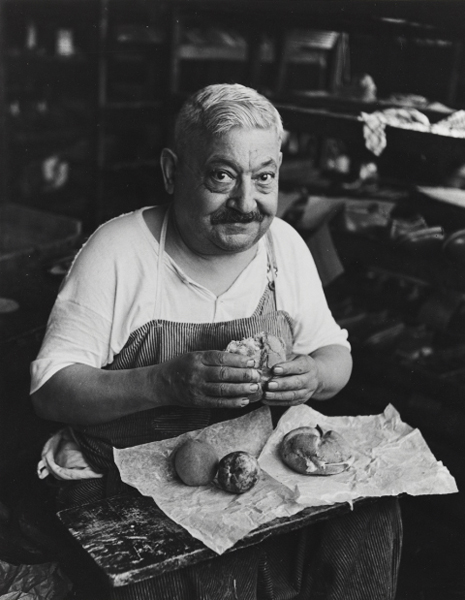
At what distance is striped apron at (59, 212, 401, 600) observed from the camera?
1.81 metres

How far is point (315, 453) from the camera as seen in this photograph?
172 centimetres

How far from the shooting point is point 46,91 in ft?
18.7

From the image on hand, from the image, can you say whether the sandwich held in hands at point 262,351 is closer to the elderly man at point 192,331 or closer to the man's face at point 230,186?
the elderly man at point 192,331

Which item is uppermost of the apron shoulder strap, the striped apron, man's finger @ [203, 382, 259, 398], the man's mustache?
the man's mustache

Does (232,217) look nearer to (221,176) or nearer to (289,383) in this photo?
(221,176)

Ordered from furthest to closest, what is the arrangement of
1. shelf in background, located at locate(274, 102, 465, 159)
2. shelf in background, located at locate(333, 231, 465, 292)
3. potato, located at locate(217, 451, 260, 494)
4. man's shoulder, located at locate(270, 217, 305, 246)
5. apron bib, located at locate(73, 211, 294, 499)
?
1. shelf in background, located at locate(333, 231, 465, 292)
2. shelf in background, located at locate(274, 102, 465, 159)
3. man's shoulder, located at locate(270, 217, 305, 246)
4. apron bib, located at locate(73, 211, 294, 499)
5. potato, located at locate(217, 451, 260, 494)

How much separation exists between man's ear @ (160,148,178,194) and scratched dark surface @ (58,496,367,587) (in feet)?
2.76

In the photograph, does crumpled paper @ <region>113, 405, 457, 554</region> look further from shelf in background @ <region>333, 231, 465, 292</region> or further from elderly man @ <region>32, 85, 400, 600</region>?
shelf in background @ <region>333, 231, 465, 292</region>

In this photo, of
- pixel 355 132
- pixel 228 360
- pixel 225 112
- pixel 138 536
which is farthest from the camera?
pixel 355 132

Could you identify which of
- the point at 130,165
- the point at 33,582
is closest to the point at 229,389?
the point at 33,582

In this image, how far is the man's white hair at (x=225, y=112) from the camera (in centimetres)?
171

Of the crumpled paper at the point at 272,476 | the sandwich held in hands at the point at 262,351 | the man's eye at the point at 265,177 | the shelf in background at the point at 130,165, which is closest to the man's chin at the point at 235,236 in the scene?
the man's eye at the point at 265,177

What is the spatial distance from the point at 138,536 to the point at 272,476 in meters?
0.39

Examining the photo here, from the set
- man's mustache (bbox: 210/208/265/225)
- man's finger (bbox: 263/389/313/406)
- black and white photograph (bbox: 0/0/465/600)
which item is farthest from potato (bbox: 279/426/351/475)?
man's mustache (bbox: 210/208/265/225)
